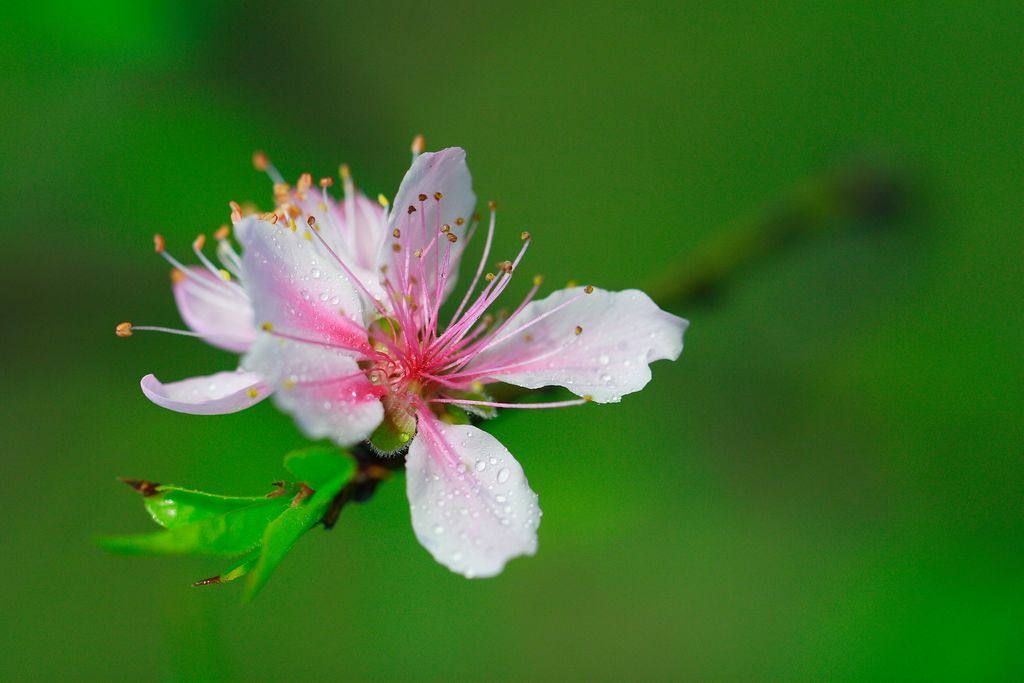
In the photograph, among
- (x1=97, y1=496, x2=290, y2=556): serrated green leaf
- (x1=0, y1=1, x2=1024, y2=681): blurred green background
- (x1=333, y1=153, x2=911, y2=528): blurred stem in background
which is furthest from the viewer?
(x1=0, y1=1, x2=1024, y2=681): blurred green background

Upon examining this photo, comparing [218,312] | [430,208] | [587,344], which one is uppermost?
[218,312]

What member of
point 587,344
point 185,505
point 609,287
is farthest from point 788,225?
point 185,505

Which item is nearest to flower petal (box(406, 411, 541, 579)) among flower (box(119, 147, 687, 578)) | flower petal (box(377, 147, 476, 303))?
flower (box(119, 147, 687, 578))

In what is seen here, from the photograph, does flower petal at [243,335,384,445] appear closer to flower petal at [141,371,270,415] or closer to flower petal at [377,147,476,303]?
flower petal at [141,371,270,415]

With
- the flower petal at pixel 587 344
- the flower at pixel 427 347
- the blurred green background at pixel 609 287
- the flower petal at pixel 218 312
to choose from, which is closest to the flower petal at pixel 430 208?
the flower at pixel 427 347

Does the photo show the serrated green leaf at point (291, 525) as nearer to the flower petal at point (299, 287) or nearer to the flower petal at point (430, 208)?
the flower petal at point (299, 287)

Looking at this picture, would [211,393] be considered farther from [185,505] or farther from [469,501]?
[469,501]

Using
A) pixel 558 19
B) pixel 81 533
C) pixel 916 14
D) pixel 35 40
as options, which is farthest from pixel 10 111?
pixel 916 14
